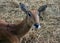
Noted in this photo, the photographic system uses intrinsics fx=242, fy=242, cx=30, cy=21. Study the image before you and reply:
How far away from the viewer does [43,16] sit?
A: 7594mm

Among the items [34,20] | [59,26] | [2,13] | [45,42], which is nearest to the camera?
[34,20]

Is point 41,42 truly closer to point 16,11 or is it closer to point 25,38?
point 25,38

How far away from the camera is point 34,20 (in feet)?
17.9

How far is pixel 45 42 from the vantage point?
21.0 feet

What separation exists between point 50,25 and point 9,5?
187 centimetres

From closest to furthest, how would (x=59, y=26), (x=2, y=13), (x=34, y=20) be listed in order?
(x=34, y=20) → (x=59, y=26) → (x=2, y=13)

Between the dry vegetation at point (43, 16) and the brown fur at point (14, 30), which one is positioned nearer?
the brown fur at point (14, 30)

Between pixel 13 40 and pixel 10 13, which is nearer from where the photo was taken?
pixel 13 40

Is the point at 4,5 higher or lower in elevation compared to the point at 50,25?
higher

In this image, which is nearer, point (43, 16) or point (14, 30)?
point (14, 30)

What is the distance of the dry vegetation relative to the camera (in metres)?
6.51

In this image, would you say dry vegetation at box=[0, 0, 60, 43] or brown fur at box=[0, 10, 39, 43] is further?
dry vegetation at box=[0, 0, 60, 43]

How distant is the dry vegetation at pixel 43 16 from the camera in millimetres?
6508

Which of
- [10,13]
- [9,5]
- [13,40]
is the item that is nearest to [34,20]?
[13,40]
